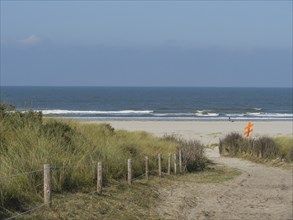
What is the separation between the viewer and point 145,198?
12.2m

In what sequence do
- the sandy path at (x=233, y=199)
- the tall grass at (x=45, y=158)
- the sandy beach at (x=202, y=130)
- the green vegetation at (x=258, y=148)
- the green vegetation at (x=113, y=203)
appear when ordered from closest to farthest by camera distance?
1. the green vegetation at (x=113, y=203)
2. the tall grass at (x=45, y=158)
3. the sandy path at (x=233, y=199)
4. the green vegetation at (x=258, y=148)
5. the sandy beach at (x=202, y=130)

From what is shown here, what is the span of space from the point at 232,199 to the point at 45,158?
5078 millimetres

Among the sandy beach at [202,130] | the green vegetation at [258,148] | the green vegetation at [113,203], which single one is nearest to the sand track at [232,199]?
the green vegetation at [113,203]

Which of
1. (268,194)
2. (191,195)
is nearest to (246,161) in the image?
(268,194)

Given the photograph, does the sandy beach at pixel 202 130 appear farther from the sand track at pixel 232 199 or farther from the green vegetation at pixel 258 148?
the sand track at pixel 232 199

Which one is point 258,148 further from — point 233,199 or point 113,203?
point 113,203

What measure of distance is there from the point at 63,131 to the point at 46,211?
5.81m

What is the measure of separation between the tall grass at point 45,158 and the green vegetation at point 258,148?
10.4 m

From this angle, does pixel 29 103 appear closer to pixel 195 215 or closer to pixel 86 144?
pixel 86 144

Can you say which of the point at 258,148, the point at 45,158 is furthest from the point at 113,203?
the point at 258,148

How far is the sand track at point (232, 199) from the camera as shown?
38.5 ft

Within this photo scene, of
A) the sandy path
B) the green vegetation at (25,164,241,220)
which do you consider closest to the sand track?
the sandy path

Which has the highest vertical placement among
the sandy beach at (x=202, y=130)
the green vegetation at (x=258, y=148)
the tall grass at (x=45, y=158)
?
the tall grass at (x=45, y=158)

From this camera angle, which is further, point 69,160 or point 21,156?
point 69,160
